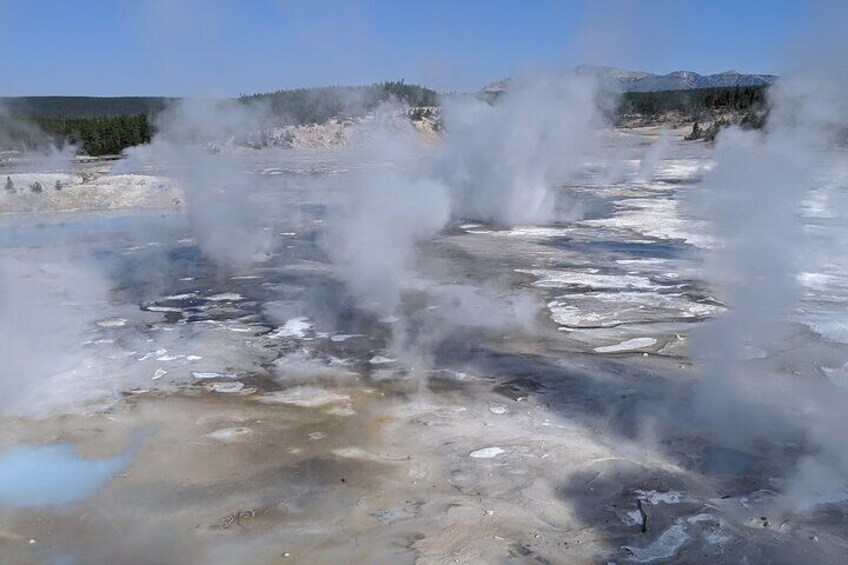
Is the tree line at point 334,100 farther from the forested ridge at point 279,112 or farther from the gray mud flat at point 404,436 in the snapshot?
the gray mud flat at point 404,436

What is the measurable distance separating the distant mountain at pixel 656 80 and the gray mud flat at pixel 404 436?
491cm

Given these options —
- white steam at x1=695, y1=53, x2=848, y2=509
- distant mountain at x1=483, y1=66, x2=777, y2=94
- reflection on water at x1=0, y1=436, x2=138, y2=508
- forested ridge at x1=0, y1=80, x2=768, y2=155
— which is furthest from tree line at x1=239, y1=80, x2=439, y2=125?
reflection on water at x1=0, y1=436, x2=138, y2=508

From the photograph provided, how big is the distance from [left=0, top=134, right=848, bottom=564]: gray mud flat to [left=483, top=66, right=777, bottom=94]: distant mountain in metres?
4.91

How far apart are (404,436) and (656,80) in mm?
65853

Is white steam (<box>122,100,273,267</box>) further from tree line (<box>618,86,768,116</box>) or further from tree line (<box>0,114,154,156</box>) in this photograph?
tree line (<box>618,86,768,116</box>)

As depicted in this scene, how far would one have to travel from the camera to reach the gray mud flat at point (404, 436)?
480cm

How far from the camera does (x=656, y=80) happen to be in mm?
65625

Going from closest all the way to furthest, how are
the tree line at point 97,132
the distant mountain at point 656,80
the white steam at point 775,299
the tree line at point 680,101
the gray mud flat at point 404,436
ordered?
the gray mud flat at point 404,436
the white steam at point 775,299
the distant mountain at point 656,80
the tree line at point 97,132
the tree line at point 680,101

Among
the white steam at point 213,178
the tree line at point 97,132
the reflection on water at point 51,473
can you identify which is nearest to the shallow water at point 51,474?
the reflection on water at point 51,473

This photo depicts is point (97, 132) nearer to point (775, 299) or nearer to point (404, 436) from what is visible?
point (775, 299)

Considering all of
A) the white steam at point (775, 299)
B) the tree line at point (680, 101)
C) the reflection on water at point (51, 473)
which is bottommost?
the reflection on water at point (51, 473)

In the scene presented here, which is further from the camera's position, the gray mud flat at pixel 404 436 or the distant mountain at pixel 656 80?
the distant mountain at pixel 656 80

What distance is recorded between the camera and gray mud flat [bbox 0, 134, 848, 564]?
480cm

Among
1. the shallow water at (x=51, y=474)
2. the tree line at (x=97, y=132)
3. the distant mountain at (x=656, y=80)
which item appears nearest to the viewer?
the shallow water at (x=51, y=474)
